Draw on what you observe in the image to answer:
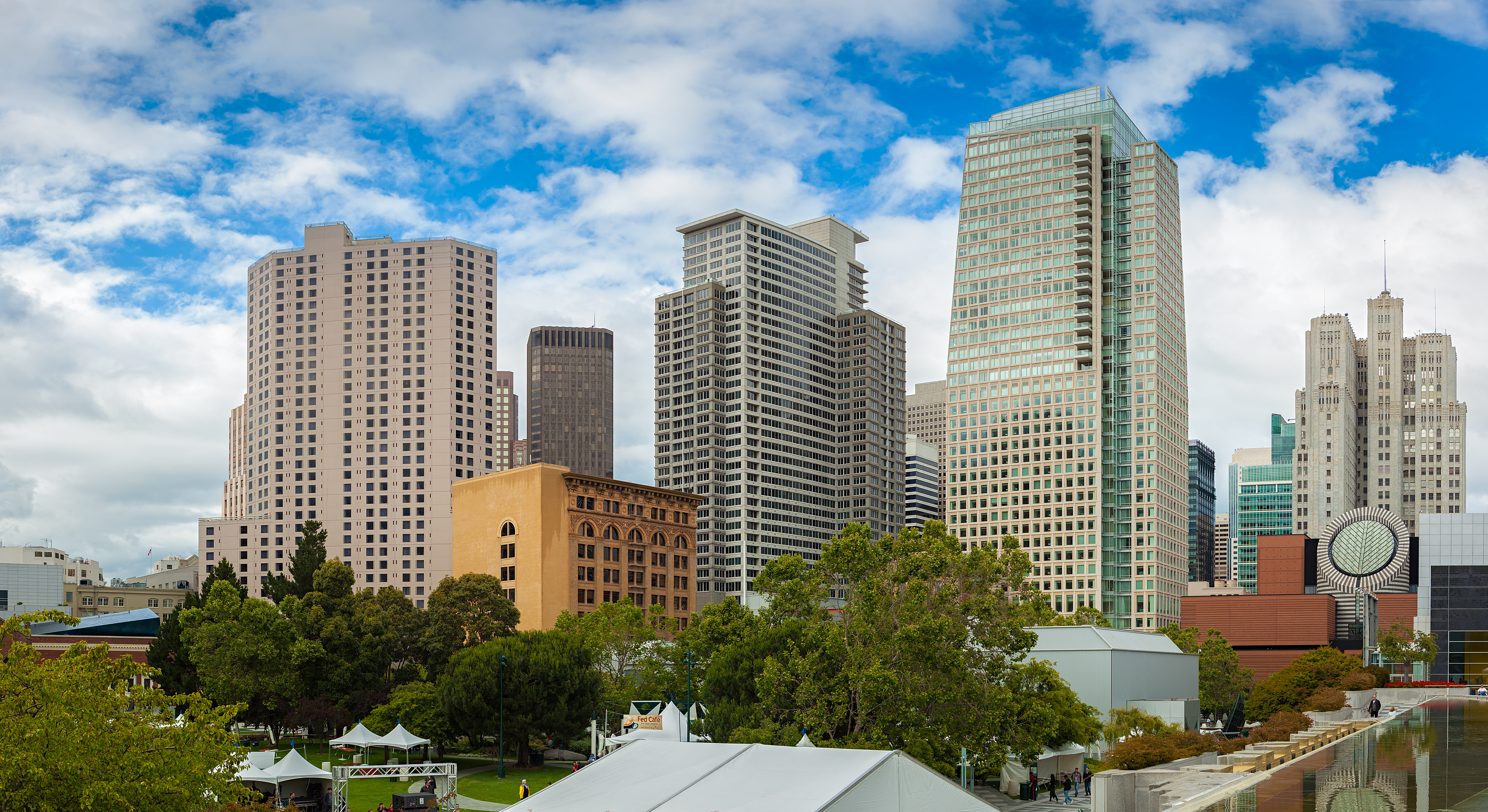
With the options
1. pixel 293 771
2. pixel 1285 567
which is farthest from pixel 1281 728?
pixel 1285 567

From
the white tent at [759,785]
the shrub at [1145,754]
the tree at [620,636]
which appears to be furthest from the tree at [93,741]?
the tree at [620,636]

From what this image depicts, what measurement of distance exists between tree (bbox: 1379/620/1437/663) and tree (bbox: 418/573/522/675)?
81.2 metres

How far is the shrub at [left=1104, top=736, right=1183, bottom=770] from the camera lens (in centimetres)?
4484

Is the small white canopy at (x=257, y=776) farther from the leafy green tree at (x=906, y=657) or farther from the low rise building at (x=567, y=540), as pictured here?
the low rise building at (x=567, y=540)

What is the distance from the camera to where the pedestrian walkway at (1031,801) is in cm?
5681

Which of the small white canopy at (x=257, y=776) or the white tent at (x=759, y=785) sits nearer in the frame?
the white tent at (x=759, y=785)

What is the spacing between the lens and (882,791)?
96.4ft

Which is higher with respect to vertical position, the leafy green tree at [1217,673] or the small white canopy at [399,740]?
the small white canopy at [399,740]

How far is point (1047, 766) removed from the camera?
67625 millimetres

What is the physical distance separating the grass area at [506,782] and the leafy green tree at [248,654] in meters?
18.8

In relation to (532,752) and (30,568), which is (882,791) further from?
(30,568)

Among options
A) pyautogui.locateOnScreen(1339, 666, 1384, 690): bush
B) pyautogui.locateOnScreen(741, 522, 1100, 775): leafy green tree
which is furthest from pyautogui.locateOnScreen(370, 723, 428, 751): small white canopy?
pyautogui.locateOnScreen(1339, 666, 1384, 690): bush

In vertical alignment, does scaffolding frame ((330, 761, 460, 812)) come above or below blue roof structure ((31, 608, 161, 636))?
above

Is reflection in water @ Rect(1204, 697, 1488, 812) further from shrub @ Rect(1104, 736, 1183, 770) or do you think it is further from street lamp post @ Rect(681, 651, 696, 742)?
street lamp post @ Rect(681, 651, 696, 742)
